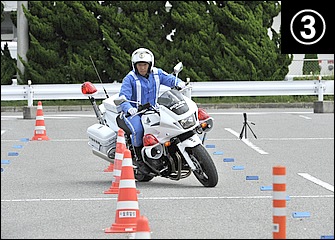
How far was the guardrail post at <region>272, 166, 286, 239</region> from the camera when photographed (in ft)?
26.0

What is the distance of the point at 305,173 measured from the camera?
1430 centimetres

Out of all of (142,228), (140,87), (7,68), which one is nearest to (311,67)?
(7,68)

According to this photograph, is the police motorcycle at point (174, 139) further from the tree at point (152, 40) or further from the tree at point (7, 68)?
the tree at point (7, 68)

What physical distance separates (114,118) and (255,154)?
3.75 metres

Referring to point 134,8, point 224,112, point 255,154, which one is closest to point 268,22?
point 134,8

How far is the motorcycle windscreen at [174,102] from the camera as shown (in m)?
12.9

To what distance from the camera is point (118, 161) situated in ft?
41.2

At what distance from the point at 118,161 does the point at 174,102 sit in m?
1.08

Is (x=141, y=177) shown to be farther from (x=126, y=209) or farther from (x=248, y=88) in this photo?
(x=248, y=88)

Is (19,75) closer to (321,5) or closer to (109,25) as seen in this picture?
(109,25)

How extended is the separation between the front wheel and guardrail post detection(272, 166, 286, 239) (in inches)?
184

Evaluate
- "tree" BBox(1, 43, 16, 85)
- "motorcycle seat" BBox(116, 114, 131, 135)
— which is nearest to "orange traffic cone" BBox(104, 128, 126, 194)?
"motorcycle seat" BBox(116, 114, 131, 135)

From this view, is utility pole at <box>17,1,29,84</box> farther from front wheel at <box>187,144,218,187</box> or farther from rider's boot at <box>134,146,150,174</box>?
front wheel at <box>187,144,218,187</box>

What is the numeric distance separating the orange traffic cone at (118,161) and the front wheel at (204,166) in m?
0.86
